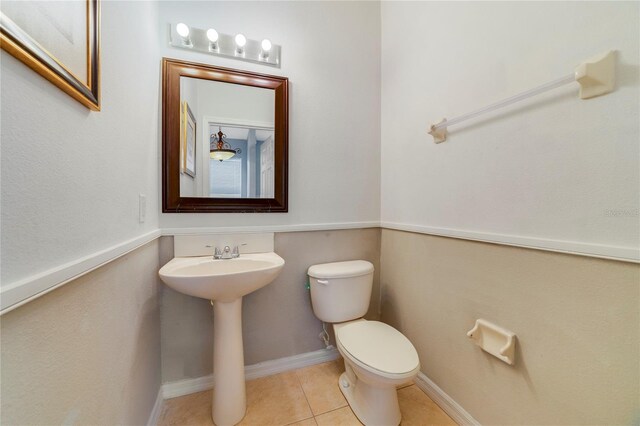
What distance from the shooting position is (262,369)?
1489 mm

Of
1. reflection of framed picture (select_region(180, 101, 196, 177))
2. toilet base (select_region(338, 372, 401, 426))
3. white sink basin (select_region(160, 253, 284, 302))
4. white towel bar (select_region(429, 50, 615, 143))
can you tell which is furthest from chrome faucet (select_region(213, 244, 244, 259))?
white towel bar (select_region(429, 50, 615, 143))

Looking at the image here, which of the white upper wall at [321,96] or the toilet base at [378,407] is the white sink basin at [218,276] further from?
the toilet base at [378,407]

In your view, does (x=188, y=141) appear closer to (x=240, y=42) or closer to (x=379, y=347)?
(x=240, y=42)

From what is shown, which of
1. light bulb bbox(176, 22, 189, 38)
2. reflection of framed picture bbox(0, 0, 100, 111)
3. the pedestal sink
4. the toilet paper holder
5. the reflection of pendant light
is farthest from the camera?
the reflection of pendant light

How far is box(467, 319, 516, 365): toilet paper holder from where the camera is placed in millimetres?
944

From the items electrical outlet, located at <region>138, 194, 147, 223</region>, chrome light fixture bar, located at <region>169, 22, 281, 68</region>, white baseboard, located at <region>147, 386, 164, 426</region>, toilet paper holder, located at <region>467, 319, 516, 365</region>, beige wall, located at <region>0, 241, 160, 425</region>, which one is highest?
chrome light fixture bar, located at <region>169, 22, 281, 68</region>

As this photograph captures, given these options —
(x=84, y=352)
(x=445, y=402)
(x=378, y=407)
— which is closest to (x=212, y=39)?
(x=84, y=352)

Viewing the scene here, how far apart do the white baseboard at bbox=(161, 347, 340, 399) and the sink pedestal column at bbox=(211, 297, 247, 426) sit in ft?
0.83

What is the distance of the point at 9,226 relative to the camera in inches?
16.4

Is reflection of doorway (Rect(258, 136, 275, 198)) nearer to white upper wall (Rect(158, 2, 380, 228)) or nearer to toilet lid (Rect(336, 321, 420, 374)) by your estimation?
white upper wall (Rect(158, 2, 380, 228))

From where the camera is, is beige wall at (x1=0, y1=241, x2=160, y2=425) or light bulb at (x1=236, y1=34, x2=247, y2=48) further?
light bulb at (x1=236, y1=34, x2=247, y2=48)

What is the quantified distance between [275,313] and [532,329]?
4.15 ft

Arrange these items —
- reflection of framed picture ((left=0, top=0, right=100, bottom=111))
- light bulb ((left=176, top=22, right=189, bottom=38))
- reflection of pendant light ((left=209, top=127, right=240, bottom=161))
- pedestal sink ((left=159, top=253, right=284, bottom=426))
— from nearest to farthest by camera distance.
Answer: reflection of framed picture ((left=0, top=0, right=100, bottom=111)), pedestal sink ((left=159, top=253, right=284, bottom=426)), light bulb ((left=176, top=22, right=189, bottom=38)), reflection of pendant light ((left=209, top=127, right=240, bottom=161))

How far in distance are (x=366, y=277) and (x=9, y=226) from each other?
55.0 inches
